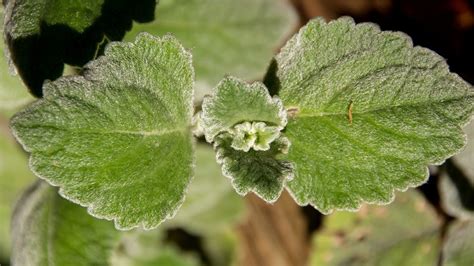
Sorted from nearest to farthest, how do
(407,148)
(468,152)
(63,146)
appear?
(63,146), (407,148), (468,152)

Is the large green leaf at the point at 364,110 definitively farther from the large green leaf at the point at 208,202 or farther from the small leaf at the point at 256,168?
the large green leaf at the point at 208,202

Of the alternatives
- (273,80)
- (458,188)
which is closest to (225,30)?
(273,80)

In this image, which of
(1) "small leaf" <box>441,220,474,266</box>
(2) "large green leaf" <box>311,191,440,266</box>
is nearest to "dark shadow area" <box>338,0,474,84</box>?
(2) "large green leaf" <box>311,191,440,266</box>

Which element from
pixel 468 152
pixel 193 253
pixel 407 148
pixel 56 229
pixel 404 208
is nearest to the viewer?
pixel 407 148

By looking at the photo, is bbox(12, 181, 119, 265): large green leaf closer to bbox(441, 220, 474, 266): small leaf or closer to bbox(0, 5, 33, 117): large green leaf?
bbox(0, 5, 33, 117): large green leaf

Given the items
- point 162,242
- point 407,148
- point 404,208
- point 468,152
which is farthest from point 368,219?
point 407,148

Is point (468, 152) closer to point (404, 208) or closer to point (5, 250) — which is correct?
point (404, 208)

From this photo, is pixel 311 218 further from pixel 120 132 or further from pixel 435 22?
pixel 120 132
